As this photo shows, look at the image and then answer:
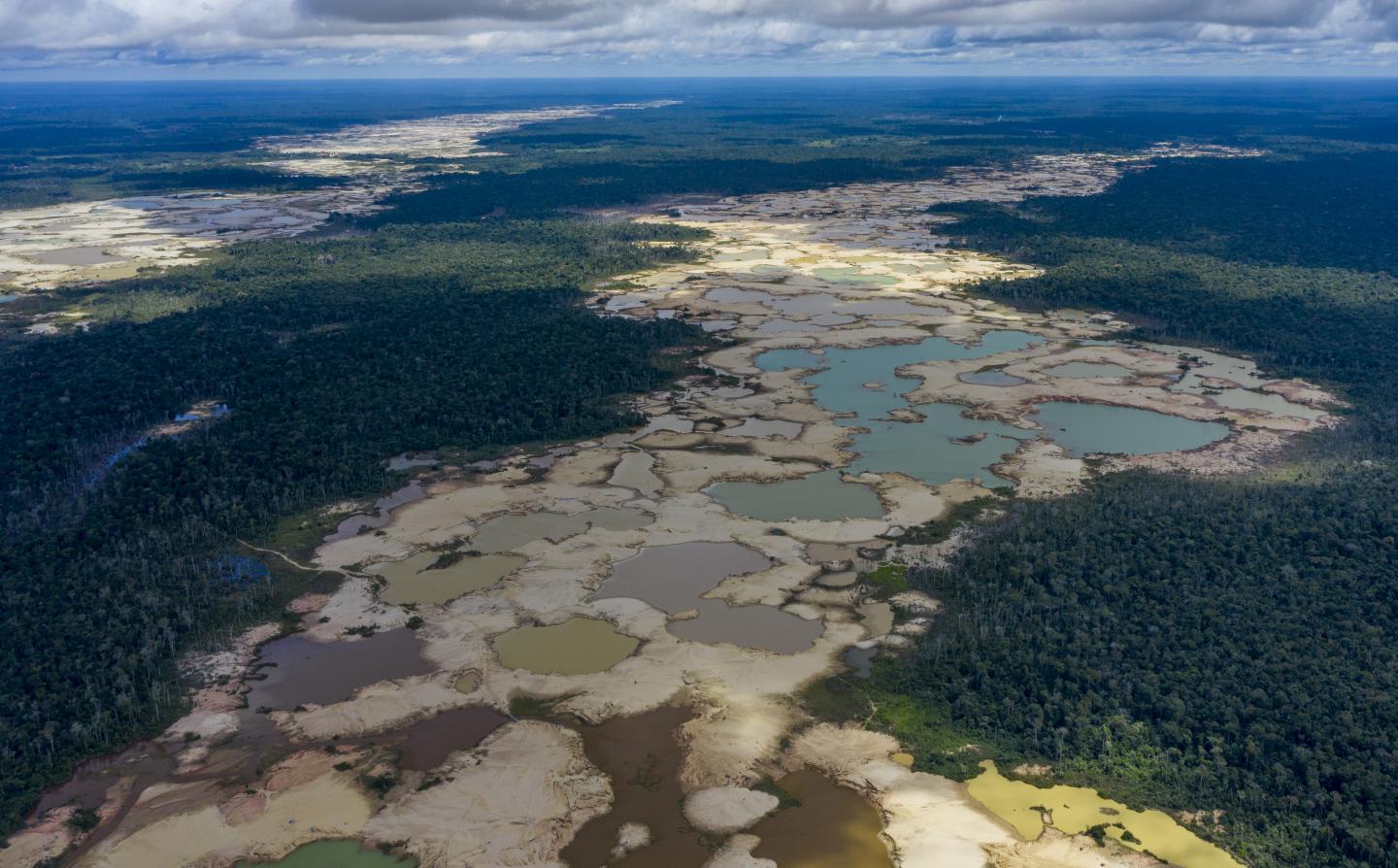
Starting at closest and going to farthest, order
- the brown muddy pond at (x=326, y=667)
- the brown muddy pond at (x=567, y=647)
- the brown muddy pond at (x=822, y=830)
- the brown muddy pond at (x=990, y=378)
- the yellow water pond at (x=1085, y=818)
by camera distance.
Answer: the yellow water pond at (x=1085, y=818)
the brown muddy pond at (x=822, y=830)
the brown muddy pond at (x=326, y=667)
the brown muddy pond at (x=567, y=647)
the brown muddy pond at (x=990, y=378)

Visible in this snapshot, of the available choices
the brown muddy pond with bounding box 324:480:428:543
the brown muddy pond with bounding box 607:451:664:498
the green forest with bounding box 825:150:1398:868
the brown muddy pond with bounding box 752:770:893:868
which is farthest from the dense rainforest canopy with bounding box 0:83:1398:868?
the brown muddy pond with bounding box 607:451:664:498

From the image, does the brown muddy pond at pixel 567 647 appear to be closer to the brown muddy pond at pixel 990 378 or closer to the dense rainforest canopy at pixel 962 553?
the dense rainforest canopy at pixel 962 553

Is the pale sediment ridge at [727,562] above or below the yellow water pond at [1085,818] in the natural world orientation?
above

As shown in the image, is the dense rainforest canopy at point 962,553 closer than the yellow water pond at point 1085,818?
No

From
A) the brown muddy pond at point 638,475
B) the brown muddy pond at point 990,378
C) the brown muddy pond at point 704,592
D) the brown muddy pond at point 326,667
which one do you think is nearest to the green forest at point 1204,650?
the brown muddy pond at point 704,592

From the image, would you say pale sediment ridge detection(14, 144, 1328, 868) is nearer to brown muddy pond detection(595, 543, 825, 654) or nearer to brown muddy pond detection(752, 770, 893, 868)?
brown muddy pond detection(595, 543, 825, 654)

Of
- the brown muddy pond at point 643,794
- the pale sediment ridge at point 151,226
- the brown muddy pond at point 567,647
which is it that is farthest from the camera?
Answer: the pale sediment ridge at point 151,226
